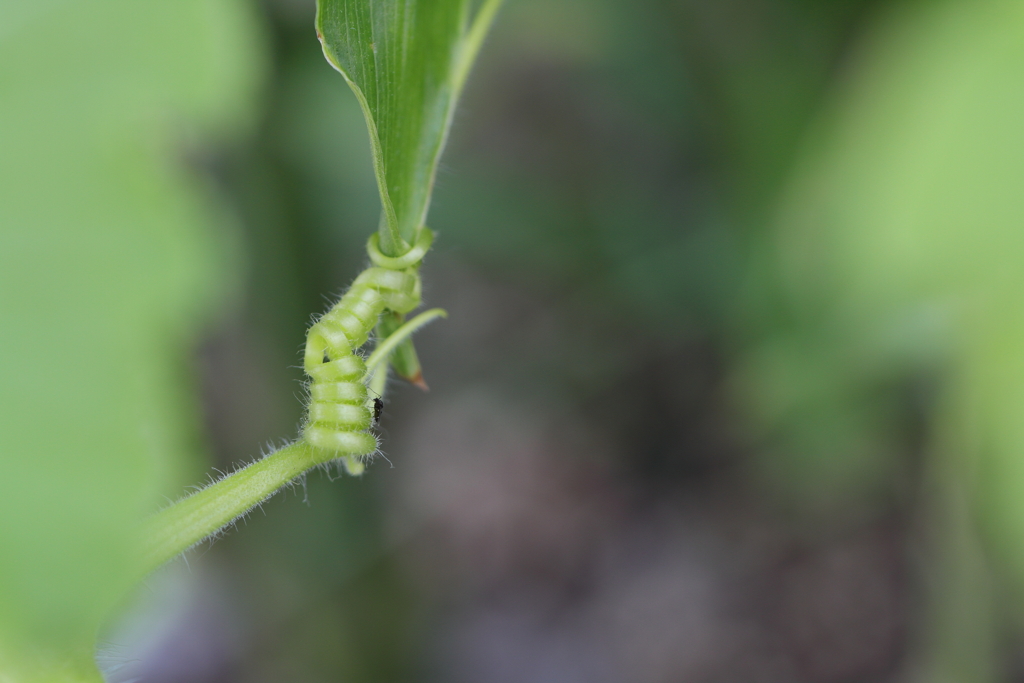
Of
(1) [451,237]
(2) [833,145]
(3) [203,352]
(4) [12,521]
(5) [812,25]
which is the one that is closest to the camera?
(4) [12,521]

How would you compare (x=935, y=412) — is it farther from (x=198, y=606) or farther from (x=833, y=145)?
(x=198, y=606)

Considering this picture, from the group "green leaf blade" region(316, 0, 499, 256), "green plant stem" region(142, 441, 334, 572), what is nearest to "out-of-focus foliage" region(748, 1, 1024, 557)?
"green leaf blade" region(316, 0, 499, 256)

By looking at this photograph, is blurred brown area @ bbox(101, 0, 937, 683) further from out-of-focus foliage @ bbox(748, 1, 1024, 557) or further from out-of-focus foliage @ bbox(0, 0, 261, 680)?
out-of-focus foliage @ bbox(0, 0, 261, 680)

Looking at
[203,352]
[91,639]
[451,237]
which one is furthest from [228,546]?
[91,639]

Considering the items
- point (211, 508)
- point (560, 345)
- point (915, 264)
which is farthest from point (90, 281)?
point (560, 345)

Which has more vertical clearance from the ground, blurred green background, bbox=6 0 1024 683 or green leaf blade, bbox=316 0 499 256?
blurred green background, bbox=6 0 1024 683

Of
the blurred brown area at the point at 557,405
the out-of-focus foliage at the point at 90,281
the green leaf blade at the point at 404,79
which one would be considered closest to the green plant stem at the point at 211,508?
the out-of-focus foliage at the point at 90,281

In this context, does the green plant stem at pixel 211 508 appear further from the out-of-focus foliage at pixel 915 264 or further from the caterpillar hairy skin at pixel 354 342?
the out-of-focus foliage at pixel 915 264
